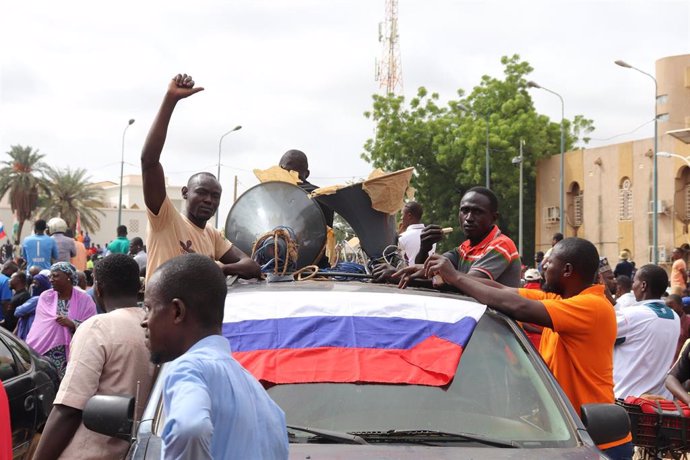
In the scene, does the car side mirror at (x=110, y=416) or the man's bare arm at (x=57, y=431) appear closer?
the car side mirror at (x=110, y=416)

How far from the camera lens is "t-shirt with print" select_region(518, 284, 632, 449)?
14.6ft

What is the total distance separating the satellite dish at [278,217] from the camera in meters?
6.18

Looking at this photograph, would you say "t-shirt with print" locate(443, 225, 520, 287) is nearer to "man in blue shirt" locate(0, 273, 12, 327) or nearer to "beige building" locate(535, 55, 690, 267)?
"man in blue shirt" locate(0, 273, 12, 327)

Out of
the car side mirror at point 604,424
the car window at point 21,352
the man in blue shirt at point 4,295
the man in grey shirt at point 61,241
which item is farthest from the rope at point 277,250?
the man in grey shirt at point 61,241

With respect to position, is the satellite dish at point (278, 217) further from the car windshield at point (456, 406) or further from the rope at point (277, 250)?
the car windshield at point (456, 406)

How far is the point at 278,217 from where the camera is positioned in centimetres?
621

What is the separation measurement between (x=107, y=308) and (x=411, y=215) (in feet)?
14.8

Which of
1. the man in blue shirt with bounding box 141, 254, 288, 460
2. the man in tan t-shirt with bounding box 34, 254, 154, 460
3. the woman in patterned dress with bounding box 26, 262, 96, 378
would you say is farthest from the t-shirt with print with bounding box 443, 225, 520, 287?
the woman in patterned dress with bounding box 26, 262, 96, 378

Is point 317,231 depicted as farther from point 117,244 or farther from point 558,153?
point 558,153

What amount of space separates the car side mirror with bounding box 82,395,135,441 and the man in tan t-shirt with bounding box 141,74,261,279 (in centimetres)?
123

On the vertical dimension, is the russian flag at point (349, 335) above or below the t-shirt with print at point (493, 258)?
below

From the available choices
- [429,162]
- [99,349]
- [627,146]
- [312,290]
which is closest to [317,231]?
[312,290]

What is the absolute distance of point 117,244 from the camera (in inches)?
595

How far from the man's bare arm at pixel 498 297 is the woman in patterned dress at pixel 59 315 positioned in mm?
4892
